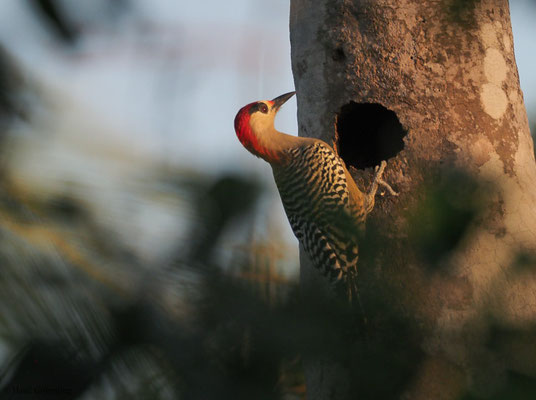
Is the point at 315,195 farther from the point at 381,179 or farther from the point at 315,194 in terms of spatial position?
the point at 381,179

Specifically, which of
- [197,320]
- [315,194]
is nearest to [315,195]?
[315,194]

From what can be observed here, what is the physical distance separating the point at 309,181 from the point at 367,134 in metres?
0.46

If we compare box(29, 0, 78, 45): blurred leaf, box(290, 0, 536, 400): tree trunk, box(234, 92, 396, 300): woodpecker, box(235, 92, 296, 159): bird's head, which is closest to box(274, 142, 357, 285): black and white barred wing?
box(234, 92, 396, 300): woodpecker

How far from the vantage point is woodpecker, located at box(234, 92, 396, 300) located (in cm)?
296

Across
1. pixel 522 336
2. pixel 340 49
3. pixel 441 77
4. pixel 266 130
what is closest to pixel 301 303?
pixel 522 336

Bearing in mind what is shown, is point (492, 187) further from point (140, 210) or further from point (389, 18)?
point (389, 18)

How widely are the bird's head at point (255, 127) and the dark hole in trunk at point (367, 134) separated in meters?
0.78

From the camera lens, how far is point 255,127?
443 centimetres

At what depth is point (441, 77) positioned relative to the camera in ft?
9.49

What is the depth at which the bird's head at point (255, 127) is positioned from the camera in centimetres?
430

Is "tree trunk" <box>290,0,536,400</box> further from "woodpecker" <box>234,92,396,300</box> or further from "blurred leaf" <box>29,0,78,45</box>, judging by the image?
"blurred leaf" <box>29,0,78,45</box>

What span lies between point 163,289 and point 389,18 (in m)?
2.73

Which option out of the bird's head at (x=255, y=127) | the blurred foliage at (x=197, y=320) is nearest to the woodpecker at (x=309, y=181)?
the bird's head at (x=255, y=127)

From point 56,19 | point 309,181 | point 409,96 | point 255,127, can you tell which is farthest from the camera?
point 255,127
